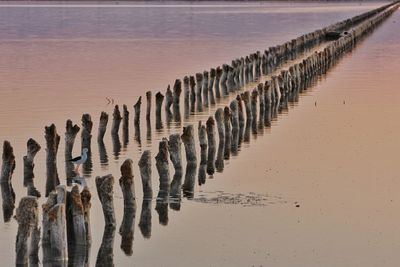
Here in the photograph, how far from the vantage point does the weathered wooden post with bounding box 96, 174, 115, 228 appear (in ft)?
59.3

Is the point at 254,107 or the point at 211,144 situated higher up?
the point at 254,107

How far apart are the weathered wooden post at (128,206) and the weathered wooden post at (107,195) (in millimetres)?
379

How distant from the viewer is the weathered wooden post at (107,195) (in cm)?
1806

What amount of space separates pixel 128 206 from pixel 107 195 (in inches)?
82.1

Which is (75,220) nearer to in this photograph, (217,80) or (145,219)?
(145,219)

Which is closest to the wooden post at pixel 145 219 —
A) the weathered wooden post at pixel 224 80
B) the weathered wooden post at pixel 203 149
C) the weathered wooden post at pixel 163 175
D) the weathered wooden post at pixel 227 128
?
the weathered wooden post at pixel 163 175

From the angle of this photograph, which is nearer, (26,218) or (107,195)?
(26,218)

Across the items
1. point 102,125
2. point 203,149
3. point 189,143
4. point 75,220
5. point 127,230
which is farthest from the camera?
point 102,125

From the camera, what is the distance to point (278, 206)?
21766mm

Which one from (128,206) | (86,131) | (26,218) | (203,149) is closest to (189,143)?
(203,149)

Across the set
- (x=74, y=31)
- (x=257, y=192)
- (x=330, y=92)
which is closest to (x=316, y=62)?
(x=330, y=92)

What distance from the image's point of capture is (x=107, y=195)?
1827cm

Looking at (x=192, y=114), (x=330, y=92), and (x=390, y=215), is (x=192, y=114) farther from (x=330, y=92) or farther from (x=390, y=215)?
(x=390, y=215)

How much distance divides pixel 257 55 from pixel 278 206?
2581 cm
